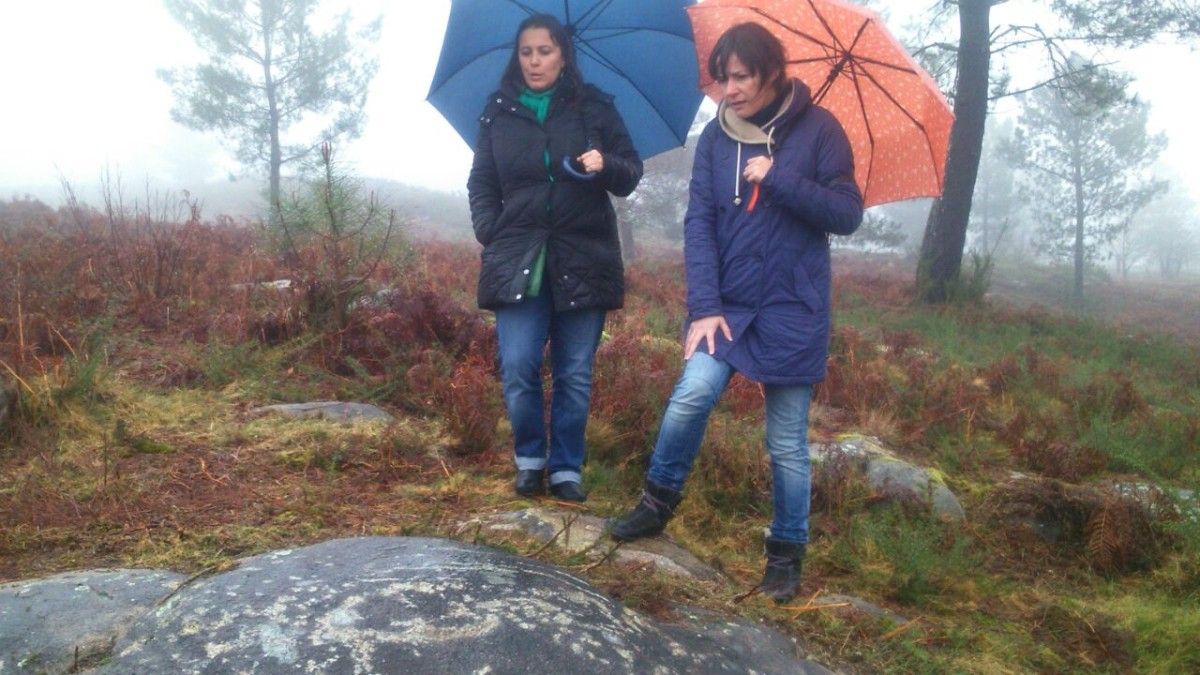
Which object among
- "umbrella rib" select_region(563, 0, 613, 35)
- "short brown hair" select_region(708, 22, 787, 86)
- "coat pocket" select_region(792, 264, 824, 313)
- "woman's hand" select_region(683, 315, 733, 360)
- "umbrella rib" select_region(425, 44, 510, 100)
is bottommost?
Result: "woman's hand" select_region(683, 315, 733, 360)

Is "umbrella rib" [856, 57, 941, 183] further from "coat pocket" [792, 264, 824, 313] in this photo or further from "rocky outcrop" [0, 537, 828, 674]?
"rocky outcrop" [0, 537, 828, 674]

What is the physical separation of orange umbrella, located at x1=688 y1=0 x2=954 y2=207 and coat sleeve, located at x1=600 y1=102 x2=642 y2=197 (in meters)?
0.52

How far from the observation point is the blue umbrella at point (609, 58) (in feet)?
12.2

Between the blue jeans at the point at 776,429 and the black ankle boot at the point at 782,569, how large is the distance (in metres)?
0.03

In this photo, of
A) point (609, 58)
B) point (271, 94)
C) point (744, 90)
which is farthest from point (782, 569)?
point (271, 94)

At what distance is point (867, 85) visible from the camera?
334cm

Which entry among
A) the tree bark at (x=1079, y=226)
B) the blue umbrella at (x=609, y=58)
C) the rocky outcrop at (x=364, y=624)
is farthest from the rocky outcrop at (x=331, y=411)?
the tree bark at (x=1079, y=226)

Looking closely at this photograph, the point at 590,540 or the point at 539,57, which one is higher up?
the point at 539,57

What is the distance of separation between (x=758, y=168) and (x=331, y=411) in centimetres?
273

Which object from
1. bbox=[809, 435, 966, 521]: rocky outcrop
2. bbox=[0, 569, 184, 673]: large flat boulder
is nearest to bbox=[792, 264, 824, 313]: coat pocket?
bbox=[809, 435, 966, 521]: rocky outcrop

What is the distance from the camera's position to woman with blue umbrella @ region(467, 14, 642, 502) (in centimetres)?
346

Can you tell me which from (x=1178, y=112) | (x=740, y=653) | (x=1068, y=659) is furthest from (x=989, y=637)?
(x=1178, y=112)

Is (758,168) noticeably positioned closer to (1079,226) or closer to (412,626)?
(412,626)

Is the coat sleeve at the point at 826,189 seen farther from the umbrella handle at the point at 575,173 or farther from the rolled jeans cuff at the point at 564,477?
the rolled jeans cuff at the point at 564,477
